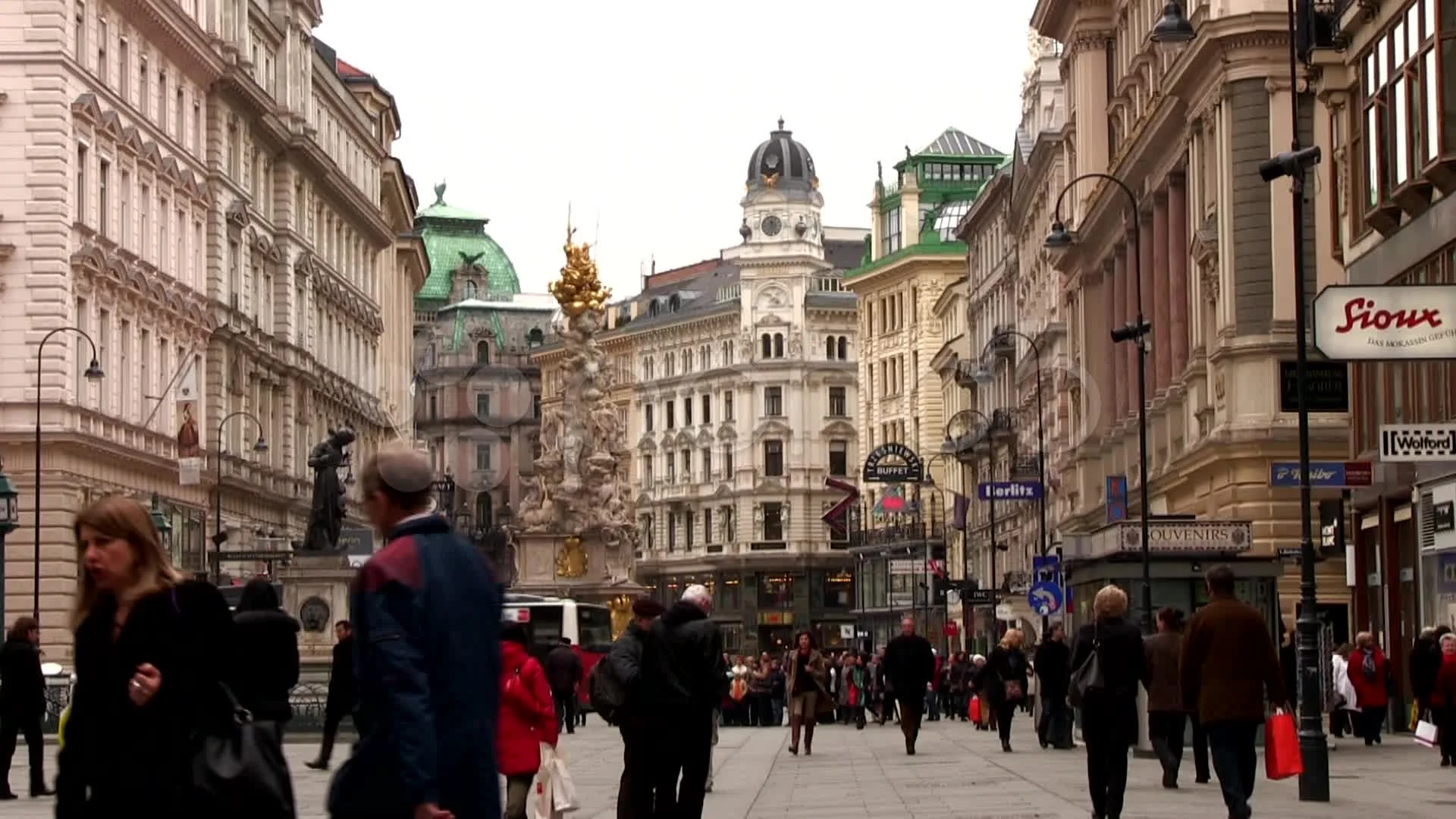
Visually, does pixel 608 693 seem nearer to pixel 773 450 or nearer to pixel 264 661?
pixel 264 661

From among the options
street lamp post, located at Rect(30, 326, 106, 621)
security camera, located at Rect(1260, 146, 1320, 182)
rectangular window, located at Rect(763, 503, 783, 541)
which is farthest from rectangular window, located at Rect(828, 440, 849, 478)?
security camera, located at Rect(1260, 146, 1320, 182)

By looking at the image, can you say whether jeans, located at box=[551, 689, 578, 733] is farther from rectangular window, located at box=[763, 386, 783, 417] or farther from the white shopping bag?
rectangular window, located at box=[763, 386, 783, 417]

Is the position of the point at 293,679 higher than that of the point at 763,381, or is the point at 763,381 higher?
the point at 763,381

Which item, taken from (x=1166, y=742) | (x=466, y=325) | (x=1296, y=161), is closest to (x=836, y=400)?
(x=466, y=325)

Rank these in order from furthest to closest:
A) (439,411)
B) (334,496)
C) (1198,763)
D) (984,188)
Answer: (439,411) < (984,188) < (334,496) < (1198,763)

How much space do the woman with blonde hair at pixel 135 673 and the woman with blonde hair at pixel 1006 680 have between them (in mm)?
28702

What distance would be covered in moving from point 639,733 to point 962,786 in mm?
10411

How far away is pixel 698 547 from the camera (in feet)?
538

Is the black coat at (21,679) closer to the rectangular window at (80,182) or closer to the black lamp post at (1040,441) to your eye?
the black lamp post at (1040,441)

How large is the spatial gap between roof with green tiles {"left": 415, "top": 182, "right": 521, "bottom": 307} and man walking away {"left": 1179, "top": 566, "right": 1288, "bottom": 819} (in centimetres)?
15945

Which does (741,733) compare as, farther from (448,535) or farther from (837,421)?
(837,421)

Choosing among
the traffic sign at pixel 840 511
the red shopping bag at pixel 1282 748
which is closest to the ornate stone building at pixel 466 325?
the traffic sign at pixel 840 511

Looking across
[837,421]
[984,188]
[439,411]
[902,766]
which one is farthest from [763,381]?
[902,766]

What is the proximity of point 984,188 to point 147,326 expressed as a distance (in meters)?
53.8
